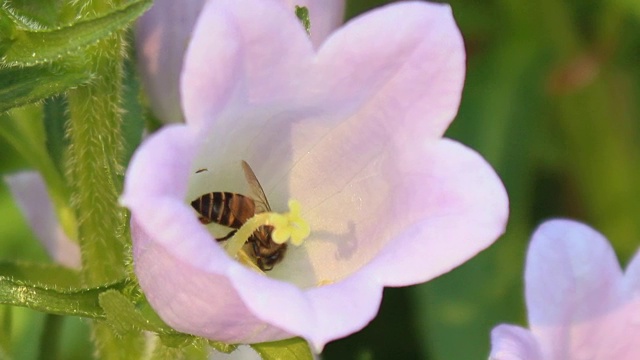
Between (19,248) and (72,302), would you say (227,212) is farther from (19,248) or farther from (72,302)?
(19,248)

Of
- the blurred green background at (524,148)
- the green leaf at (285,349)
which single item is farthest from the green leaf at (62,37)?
the blurred green background at (524,148)

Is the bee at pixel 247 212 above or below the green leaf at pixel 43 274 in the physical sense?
above

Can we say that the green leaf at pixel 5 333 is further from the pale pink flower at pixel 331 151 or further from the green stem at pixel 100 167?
the pale pink flower at pixel 331 151

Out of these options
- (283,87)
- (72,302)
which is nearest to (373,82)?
(283,87)

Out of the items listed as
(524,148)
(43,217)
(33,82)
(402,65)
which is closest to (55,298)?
(33,82)

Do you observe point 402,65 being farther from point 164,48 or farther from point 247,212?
point 164,48

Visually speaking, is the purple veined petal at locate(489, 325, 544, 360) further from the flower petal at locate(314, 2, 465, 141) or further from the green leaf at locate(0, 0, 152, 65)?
the green leaf at locate(0, 0, 152, 65)
